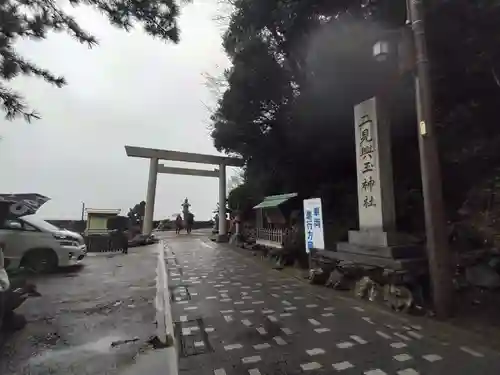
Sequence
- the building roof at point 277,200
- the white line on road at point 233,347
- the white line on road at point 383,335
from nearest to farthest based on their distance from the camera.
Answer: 1. the white line on road at point 233,347
2. the white line on road at point 383,335
3. the building roof at point 277,200

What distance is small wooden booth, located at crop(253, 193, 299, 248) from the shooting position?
12.4 meters

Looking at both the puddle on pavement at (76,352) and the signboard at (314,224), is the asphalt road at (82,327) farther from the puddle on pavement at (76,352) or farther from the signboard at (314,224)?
the signboard at (314,224)

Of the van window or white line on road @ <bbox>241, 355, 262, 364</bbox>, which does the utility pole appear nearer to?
white line on road @ <bbox>241, 355, 262, 364</bbox>

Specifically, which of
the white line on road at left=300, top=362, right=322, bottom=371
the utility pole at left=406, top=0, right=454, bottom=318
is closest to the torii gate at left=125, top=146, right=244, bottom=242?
the utility pole at left=406, top=0, right=454, bottom=318

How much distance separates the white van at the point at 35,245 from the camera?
9.09m

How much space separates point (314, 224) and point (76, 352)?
5.49 m

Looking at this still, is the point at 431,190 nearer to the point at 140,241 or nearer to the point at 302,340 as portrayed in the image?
the point at 302,340

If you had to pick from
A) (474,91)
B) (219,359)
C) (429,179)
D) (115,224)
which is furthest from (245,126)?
(115,224)

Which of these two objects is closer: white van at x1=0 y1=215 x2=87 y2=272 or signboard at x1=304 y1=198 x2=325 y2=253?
signboard at x1=304 y1=198 x2=325 y2=253

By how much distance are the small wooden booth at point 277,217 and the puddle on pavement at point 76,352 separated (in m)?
7.98

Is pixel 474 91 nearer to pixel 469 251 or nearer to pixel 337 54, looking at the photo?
pixel 337 54

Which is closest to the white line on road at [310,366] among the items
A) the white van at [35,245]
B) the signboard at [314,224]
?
the signboard at [314,224]

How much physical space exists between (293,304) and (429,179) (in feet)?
9.73

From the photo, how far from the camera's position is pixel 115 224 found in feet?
64.3
